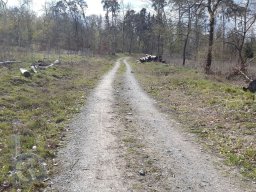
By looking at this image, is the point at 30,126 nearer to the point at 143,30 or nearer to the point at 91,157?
the point at 91,157

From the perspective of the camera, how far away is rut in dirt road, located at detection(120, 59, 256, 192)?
6146 mm

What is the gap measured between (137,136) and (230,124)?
3.38 m

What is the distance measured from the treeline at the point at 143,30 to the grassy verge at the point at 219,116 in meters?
9.99

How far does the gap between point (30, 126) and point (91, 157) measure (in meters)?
2.99

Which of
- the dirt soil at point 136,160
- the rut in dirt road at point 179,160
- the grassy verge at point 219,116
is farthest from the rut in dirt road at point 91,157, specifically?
the grassy verge at point 219,116

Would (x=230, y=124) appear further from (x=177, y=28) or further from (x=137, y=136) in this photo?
(x=177, y=28)

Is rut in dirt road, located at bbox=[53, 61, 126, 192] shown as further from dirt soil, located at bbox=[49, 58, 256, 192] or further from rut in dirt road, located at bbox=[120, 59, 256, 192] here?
rut in dirt road, located at bbox=[120, 59, 256, 192]

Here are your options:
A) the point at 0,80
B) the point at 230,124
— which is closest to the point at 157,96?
the point at 230,124

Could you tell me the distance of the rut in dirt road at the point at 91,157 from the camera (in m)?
6.04

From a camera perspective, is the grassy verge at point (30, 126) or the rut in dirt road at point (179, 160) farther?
the grassy verge at point (30, 126)

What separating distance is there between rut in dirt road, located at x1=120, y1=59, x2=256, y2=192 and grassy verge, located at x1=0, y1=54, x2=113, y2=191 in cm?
252

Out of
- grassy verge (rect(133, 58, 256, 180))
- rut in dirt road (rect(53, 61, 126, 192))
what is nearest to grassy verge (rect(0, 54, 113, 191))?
rut in dirt road (rect(53, 61, 126, 192))

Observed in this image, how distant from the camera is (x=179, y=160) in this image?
7461 mm

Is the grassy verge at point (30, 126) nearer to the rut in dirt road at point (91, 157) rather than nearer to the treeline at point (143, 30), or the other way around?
the rut in dirt road at point (91, 157)
